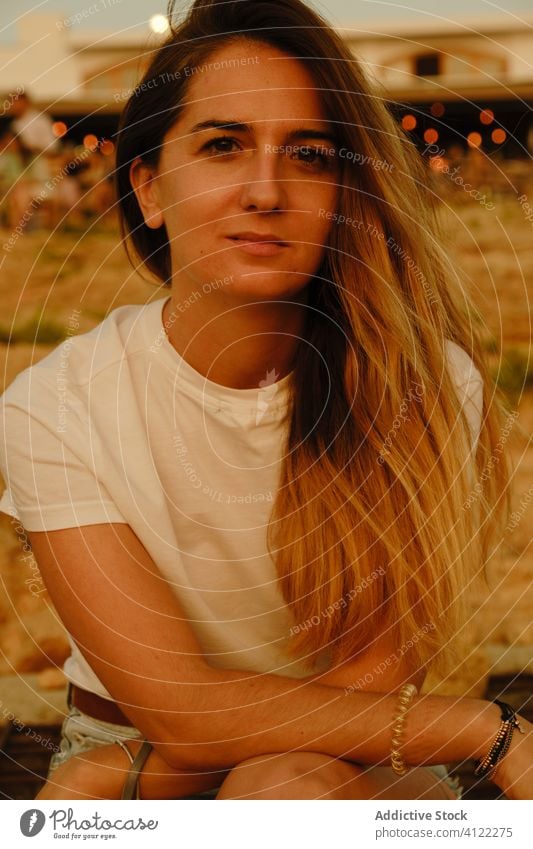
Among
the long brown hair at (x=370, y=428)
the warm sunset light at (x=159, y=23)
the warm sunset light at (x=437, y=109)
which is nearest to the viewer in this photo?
the long brown hair at (x=370, y=428)

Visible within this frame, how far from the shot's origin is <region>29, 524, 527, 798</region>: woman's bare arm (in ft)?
3.41

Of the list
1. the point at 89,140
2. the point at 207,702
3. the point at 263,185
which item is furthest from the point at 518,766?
the point at 89,140

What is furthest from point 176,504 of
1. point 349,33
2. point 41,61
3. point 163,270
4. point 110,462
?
point 41,61

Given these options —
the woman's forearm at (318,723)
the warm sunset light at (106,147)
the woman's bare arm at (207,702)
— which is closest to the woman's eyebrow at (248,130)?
the woman's bare arm at (207,702)

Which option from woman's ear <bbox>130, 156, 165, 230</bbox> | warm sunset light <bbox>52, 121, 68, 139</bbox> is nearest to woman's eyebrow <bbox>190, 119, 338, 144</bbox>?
woman's ear <bbox>130, 156, 165, 230</bbox>

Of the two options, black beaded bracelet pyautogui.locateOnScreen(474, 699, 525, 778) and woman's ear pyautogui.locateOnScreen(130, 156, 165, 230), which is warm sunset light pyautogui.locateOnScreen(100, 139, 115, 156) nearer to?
woman's ear pyautogui.locateOnScreen(130, 156, 165, 230)

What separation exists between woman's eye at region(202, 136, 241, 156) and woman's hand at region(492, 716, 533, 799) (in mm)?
688

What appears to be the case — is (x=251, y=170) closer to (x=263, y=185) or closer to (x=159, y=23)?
(x=263, y=185)

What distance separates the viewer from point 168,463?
1.20m

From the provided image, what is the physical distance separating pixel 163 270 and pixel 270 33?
0.36 metres

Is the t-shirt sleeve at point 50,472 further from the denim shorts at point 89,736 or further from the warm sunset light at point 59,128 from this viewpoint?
the warm sunset light at point 59,128

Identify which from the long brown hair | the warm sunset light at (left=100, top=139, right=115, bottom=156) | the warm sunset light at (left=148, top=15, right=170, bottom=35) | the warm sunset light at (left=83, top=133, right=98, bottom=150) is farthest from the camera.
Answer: the warm sunset light at (left=83, top=133, right=98, bottom=150)

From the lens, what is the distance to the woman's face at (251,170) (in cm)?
111

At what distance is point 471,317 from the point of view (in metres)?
1.36
